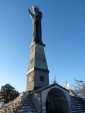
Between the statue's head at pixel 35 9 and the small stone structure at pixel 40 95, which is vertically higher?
the statue's head at pixel 35 9

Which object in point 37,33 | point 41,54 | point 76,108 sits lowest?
point 76,108

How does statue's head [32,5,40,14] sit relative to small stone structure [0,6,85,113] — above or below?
above

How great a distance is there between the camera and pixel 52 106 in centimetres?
3378

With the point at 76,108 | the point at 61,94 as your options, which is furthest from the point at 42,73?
the point at 76,108

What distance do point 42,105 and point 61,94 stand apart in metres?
4.33

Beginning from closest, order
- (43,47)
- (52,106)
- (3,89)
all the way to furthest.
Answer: (52,106)
(43,47)
(3,89)

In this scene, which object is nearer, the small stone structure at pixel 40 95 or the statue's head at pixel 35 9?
the small stone structure at pixel 40 95

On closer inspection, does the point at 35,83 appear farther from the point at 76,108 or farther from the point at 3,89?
the point at 3,89

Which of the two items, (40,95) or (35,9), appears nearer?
(40,95)

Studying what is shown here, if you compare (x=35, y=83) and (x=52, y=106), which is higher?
(x=35, y=83)

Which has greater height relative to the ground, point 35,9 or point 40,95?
point 35,9

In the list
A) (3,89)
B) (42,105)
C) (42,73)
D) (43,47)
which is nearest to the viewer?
(42,105)

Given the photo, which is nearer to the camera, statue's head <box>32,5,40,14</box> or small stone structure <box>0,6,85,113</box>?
Result: small stone structure <box>0,6,85,113</box>

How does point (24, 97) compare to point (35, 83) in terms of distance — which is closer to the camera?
point (24, 97)
